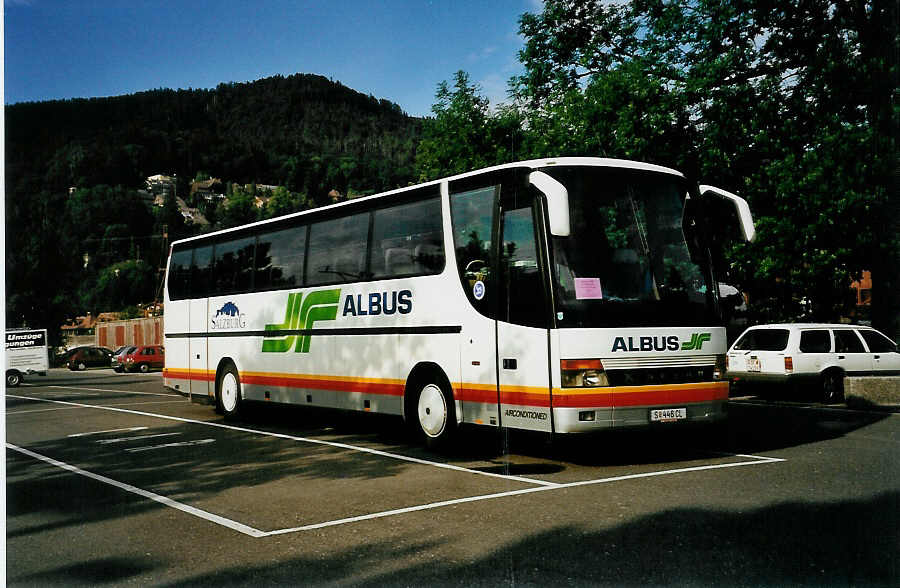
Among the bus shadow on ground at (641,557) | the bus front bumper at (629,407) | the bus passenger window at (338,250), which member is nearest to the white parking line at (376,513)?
the bus front bumper at (629,407)

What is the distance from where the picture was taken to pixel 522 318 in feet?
31.7

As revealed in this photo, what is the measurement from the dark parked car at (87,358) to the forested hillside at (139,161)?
294cm

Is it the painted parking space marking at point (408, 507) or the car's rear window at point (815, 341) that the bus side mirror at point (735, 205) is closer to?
the painted parking space marking at point (408, 507)

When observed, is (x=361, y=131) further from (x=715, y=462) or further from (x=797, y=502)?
(x=797, y=502)

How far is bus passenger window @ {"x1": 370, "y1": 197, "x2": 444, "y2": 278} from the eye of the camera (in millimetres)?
11258

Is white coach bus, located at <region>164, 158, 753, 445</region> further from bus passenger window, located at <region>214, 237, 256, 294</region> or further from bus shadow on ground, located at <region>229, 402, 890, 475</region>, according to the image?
bus passenger window, located at <region>214, 237, 256, 294</region>

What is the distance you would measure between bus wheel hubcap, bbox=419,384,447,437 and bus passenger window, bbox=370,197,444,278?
61.5 inches

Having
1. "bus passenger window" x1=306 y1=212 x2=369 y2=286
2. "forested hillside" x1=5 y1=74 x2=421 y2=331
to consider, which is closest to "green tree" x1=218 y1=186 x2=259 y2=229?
"forested hillside" x1=5 y1=74 x2=421 y2=331

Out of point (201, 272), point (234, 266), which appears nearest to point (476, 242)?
point (234, 266)

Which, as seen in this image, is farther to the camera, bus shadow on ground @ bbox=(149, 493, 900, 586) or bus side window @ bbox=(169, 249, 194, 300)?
bus side window @ bbox=(169, 249, 194, 300)

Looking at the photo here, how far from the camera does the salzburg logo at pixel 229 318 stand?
627 inches

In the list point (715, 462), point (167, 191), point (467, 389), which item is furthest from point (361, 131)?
point (167, 191)

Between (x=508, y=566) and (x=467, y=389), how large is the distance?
16.6 ft

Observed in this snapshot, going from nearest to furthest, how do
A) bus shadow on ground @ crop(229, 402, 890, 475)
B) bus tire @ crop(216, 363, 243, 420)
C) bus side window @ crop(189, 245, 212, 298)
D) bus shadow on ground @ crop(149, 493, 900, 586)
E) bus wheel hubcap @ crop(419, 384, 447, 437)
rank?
bus shadow on ground @ crop(149, 493, 900, 586) < bus shadow on ground @ crop(229, 402, 890, 475) < bus wheel hubcap @ crop(419, 384, 447, 437) < bus tire @ crop(216, 363, 243, 420) < bus side window @ crop(189, 245, 212, 298)
